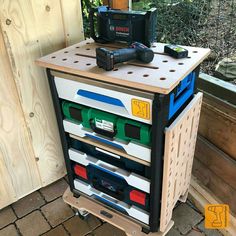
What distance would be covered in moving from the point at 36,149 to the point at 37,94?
0.97 ft

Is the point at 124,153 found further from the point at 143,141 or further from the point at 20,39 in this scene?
the point at 20,39

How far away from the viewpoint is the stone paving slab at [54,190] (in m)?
1.52

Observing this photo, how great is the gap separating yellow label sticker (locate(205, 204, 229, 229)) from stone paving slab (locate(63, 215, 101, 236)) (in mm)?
537

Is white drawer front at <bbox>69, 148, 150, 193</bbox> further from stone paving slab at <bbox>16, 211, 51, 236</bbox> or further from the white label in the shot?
stone paving slab at <bbox>16, 211, 51, 236</bbox>

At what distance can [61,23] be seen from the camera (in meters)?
1.19

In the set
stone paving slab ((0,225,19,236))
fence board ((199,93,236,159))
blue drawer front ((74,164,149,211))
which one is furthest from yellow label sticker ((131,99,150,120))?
stone paving slab ((0,225,19,236))

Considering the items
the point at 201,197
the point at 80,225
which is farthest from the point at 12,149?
the point at 201,197

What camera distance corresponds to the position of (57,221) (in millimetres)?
1389

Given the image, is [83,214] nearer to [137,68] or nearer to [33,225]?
[33,225]

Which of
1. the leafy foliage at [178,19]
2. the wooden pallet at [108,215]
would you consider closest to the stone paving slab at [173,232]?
the wooden pallet at [108,215]

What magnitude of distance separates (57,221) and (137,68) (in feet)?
3.03

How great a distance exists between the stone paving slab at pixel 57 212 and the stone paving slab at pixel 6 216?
16 cm

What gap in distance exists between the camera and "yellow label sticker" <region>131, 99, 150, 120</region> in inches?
33.0

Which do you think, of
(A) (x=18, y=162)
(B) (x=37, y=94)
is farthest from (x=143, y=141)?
(A) (x=18, y=162)
